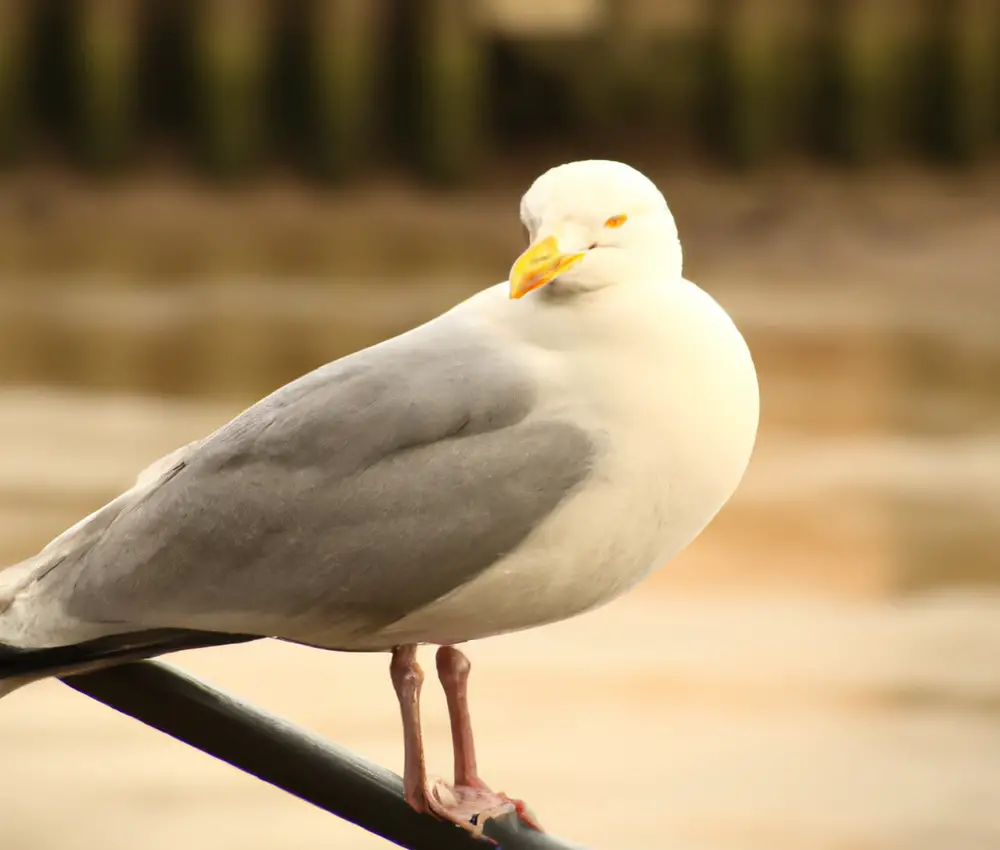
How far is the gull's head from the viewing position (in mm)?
551

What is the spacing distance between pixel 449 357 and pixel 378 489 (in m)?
0.04

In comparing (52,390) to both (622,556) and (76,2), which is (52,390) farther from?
(622,556)

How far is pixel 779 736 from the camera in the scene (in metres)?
1.72

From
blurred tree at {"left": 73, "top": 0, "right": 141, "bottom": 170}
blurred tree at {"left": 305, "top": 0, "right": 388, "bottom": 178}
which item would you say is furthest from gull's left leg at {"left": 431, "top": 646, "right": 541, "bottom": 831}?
blurred tree at {"left": 73, "top": 0, "right": 141, "bottom": 170}

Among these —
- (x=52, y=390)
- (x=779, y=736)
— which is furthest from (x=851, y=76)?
(x=779, y=736)

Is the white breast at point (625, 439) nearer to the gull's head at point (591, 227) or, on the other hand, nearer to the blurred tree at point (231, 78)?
the gull's head at point (591, 227)

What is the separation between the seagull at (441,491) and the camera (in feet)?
1.90

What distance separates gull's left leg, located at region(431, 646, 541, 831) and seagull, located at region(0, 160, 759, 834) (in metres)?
0.07

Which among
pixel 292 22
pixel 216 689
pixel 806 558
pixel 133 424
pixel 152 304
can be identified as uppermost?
pixel 292 22

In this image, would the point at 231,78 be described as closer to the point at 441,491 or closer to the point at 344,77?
the point at 344,77

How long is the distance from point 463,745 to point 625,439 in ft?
0.50

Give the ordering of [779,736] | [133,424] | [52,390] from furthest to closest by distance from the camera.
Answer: [52,390] < [133,424] < [779,736]

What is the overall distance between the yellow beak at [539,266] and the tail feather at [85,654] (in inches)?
5.6

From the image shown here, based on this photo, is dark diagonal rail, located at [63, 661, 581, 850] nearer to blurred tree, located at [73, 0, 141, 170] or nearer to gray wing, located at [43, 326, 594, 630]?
gray wing, located at [43, 326, 594, 630]
